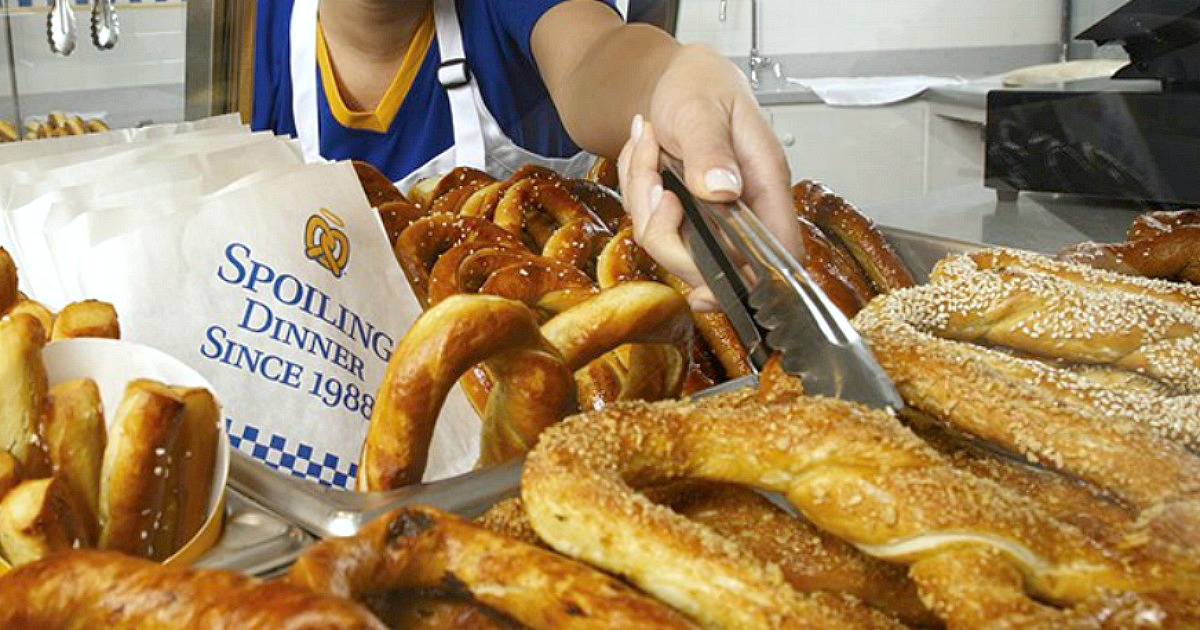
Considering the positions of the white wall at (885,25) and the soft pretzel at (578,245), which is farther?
the white wall at (885,25)

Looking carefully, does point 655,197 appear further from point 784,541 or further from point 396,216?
point 784,541

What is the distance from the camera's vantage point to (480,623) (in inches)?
28.4

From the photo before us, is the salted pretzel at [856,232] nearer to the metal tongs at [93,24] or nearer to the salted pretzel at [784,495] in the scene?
the salted pretzel at [784,495]

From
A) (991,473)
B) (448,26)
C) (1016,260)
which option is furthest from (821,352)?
(448,26)

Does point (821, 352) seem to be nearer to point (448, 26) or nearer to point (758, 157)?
point (758, 157)

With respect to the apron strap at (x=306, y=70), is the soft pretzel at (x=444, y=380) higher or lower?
lower

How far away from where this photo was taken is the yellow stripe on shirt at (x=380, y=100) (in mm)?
2625

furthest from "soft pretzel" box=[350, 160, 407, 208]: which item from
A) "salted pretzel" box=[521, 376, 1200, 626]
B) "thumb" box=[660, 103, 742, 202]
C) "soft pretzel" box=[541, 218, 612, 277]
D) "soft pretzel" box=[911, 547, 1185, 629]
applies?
"soft pretzel" box=[911, 547, 1185, 629]

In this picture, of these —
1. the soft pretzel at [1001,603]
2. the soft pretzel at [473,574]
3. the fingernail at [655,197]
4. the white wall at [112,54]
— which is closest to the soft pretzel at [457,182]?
the fingernail at [655,197]

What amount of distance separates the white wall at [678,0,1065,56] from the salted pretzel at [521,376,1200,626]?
130cm

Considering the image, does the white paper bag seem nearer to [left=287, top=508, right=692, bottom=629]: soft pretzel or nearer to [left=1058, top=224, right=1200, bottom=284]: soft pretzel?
[left=287, top=508, right=692, bottom=629]: soft pretzel

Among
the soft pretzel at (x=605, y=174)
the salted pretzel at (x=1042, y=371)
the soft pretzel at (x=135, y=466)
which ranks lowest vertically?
the soft pretzel at (x=135, y=466)

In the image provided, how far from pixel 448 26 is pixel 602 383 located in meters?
1.55

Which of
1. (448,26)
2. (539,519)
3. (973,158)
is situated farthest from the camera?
(448,26)
